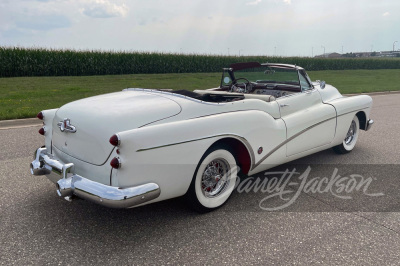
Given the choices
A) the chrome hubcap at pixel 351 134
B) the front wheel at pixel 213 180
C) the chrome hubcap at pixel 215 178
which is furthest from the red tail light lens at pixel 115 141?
the chrome hubcap at pixel 351 134

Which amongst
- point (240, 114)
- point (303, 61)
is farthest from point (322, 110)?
point (303, 61)

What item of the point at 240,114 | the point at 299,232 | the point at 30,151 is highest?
the point at 240,114

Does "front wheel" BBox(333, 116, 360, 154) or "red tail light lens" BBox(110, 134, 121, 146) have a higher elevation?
"red tail light lens" BBox(110, 134, 121, 146)

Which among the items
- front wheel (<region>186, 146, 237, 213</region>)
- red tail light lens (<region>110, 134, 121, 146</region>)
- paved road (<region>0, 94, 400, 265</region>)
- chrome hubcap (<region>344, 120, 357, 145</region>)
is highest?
red tail light lens (<region>110, 134, 121, 146</region>)

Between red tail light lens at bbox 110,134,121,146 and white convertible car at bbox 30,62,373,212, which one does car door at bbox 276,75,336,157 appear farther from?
red tail light lens at bbox 110,134,121,146

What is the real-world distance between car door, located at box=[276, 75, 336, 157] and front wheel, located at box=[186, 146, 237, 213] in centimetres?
97

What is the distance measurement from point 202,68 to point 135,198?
28759 mm

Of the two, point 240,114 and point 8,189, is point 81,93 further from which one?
point 240,114

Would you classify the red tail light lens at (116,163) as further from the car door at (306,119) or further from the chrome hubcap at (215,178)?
the car door at (306,119)

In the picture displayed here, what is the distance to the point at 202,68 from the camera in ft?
101

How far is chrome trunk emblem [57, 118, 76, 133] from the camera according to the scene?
10.5 feet

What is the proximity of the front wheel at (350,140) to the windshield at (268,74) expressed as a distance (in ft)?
4.44

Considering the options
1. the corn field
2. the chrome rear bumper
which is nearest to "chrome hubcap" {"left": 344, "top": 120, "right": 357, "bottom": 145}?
the chrome rear bumper

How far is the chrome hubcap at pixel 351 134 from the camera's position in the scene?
5625 millimetres
